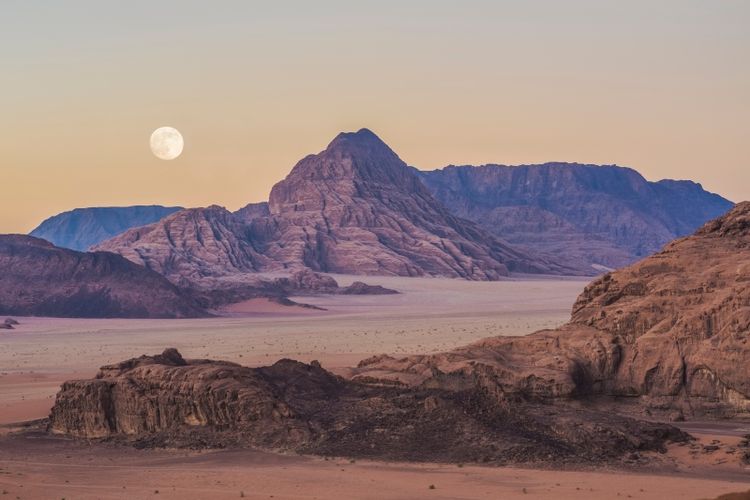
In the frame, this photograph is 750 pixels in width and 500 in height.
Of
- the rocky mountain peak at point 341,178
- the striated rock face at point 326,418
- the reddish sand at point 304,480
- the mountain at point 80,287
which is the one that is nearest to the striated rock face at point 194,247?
the rocky mountain peak at point 341,178

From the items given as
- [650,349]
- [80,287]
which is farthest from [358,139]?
[650,349]

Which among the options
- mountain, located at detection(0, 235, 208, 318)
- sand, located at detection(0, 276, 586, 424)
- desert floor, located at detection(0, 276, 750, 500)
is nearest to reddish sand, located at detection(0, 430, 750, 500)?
desert floor, located at detection(0, 276, 750, 500)

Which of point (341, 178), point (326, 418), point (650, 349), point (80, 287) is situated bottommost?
point (326, 418)

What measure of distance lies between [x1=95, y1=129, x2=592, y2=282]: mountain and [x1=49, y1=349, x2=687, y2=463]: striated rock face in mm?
90550

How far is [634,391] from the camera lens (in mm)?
30031

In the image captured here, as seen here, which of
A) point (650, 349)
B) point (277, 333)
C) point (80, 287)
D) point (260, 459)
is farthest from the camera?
point (80, 287)

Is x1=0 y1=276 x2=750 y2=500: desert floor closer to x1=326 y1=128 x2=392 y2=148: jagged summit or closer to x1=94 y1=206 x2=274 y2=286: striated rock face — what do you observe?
x1=94 y1=206 x2=274 y2=286: striated rock face

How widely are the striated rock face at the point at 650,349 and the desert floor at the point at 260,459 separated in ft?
5.46

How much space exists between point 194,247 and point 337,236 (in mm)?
22199

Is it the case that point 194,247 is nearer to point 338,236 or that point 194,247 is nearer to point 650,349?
point 338,236

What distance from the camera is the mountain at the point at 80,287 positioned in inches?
3912

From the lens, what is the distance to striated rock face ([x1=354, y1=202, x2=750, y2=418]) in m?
28.9

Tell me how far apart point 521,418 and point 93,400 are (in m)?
11.2

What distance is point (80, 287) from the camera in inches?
4055
